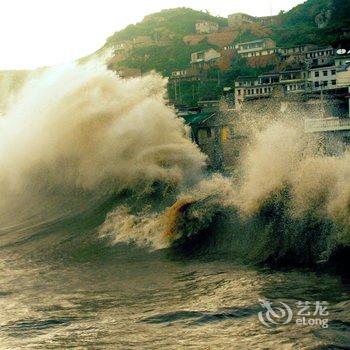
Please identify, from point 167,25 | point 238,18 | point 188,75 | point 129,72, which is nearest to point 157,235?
point 188,75

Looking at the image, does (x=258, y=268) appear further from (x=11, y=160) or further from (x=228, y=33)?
(x=228, y=33)

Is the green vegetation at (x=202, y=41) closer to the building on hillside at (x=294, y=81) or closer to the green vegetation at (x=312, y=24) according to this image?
the green vegetation at (x=312, y=24)

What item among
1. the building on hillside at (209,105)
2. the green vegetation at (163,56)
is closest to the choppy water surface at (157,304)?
the building on hillside at (209,105)

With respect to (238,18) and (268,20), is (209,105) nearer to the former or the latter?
(268,20)

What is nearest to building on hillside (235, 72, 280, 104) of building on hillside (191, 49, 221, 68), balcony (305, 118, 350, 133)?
balcony (305, 118, 350, 133)

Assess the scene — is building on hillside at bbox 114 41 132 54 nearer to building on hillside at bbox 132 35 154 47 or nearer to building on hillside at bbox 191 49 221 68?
building on hillside at bbox 132 35 154 47

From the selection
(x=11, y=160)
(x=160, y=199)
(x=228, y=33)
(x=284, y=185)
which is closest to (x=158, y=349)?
(x=284, y=185)
